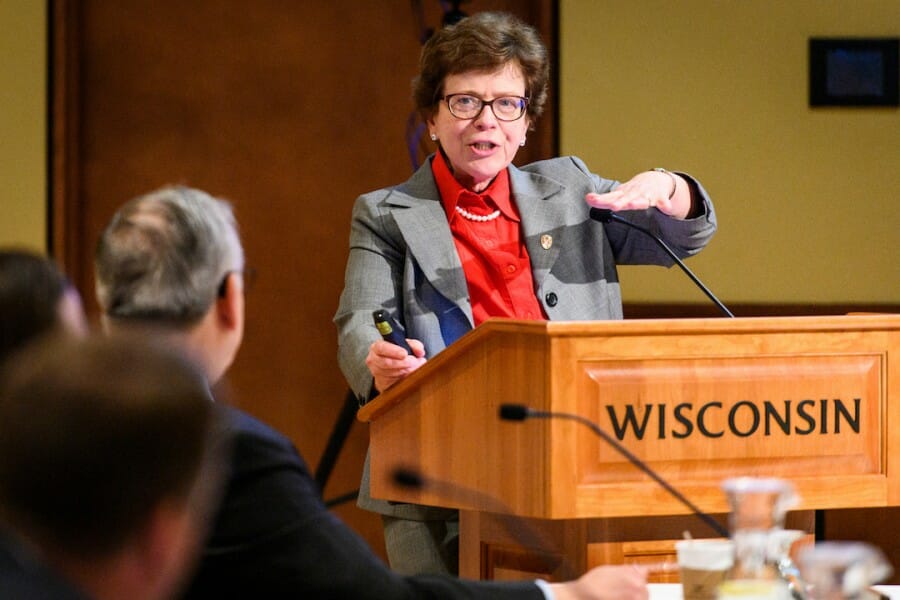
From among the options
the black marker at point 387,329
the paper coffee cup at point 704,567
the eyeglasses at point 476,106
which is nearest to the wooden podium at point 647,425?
the black marker at point 387,329

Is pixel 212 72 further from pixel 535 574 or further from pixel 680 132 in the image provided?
pixel 535 574

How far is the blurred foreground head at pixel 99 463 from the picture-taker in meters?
1.13

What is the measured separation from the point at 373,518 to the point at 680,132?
1.77m

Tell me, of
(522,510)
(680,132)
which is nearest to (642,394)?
(522,510)

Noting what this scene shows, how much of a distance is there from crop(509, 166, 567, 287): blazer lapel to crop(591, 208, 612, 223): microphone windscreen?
0.60ft

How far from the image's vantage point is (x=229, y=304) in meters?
1.79

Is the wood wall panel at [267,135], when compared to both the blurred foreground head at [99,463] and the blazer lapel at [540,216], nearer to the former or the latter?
the blazer lapel at [540,216]

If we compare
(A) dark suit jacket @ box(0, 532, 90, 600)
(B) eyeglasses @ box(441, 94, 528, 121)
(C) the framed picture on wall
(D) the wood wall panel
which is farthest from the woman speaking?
(C) the framed picture on wall

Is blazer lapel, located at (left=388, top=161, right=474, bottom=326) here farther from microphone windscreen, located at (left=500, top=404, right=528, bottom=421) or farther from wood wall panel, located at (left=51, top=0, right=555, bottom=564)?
wood wall panel, located at (left=51, top=0, right=555, bottom=564)

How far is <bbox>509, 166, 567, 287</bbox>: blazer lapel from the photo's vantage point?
2.85 metres

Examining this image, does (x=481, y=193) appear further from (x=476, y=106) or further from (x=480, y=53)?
(x=480, y=53)

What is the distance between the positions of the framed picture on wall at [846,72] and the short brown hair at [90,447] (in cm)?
411

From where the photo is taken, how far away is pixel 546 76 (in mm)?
3039

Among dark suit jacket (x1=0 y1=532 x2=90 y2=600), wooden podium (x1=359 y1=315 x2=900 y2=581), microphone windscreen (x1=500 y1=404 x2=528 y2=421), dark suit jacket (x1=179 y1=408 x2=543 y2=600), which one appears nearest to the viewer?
dark suit jacket (x1=0 y1=532 x2=90 y2=600)
